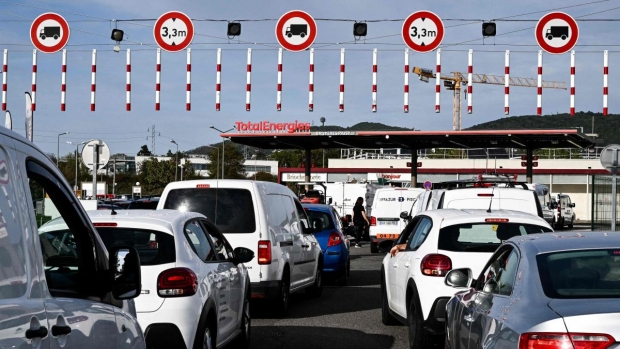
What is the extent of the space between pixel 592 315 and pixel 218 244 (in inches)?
223

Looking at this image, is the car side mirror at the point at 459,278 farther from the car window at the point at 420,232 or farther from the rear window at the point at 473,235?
the car window at the point at 420,232

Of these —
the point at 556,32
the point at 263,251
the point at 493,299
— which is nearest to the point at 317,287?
the point at 263,251

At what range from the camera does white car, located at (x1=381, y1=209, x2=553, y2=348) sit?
9828 millimetres

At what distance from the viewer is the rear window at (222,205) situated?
501 inches

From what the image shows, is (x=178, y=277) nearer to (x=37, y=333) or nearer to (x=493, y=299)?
(x=493, y=299)

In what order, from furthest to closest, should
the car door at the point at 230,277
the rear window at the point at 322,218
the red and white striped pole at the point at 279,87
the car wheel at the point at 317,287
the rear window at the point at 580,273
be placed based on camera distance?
the red and white striped pole at the point at 279,87 → the rear window at the point at 322,218 → the car wheel at the point at 317,287 → the car door at the point at 230,277 → the rear window at the point at 580,273

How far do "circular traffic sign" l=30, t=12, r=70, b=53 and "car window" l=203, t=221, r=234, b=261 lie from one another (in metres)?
14.6

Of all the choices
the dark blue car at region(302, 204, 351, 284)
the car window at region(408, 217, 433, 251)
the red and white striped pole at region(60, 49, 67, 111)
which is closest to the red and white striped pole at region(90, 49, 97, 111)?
the red and white striped pole at region(60, 49, 67, 111)

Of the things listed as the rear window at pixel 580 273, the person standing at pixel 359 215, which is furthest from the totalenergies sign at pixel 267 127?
the rear window at pixel 580 273

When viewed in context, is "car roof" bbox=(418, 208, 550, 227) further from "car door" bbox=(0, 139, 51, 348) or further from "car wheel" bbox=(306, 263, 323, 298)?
"car door" bbox=(0, 139, 51, 348)

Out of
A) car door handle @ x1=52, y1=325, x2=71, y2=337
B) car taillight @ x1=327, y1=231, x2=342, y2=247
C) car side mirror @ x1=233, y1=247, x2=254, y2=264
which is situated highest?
car door handle @ x1=52, y1=325, x2=71, y2=337

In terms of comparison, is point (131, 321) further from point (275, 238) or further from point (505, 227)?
point (275, 238)

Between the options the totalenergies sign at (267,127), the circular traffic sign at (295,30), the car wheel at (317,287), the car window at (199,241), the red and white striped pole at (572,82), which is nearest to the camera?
the car window at (199,241)

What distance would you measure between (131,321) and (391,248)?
7.58 m
